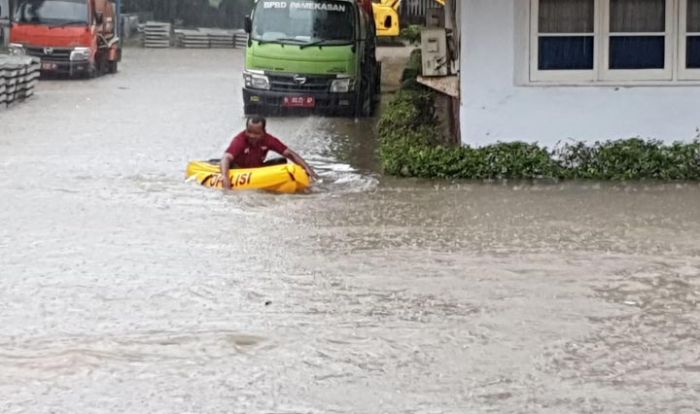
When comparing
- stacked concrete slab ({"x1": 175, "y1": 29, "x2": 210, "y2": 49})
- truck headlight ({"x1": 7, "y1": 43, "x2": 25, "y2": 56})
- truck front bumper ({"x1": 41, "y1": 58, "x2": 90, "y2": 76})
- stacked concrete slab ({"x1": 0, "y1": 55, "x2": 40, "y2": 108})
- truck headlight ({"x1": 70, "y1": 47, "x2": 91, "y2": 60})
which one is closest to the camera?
stacked concrete slab ({"x1": 0, "y1": 55, "x2": 40, "y2": 108})

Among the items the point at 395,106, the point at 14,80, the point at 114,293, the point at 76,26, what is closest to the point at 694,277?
the point at 114,293

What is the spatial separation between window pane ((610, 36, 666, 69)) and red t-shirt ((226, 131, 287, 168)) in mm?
4072

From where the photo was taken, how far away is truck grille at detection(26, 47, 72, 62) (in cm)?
3253

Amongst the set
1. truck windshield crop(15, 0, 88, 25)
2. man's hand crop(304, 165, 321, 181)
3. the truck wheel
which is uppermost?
truck windshield crop(15, 0, 88, 25)

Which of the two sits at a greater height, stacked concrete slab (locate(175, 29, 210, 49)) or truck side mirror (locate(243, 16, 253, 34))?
truck side mirror (locate(243, 16, 253, 34))

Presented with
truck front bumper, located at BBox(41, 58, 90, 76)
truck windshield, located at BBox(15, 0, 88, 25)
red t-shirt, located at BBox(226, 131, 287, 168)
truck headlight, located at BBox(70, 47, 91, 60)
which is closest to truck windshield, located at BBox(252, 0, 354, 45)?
red t-shirt, located at BBox(226, 131, 287, 168)

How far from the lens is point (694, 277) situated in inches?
400

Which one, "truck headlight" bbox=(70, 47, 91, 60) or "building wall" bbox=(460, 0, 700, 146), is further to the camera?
"truck headlight" bbox=(70, 47, 91, 60)

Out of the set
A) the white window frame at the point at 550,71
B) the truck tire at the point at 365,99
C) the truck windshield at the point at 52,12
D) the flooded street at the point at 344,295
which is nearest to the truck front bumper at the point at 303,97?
the truck tire at the point at 365,99

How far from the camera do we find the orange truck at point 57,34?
3244 centimetres

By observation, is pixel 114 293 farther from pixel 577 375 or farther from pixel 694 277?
pixel 694 277

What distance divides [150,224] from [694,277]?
5.13m

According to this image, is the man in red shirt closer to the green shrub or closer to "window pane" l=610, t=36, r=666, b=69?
the green shrub

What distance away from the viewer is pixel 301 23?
23.2 meters
